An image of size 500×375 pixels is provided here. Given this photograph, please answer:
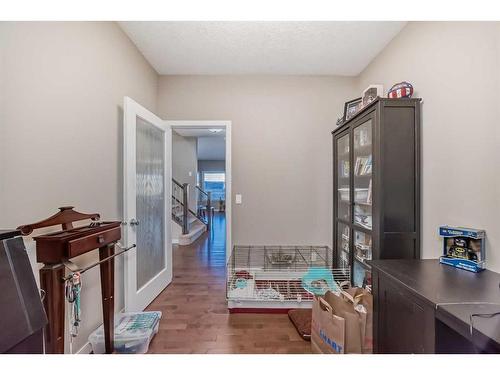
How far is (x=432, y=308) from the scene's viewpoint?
36.8 inches

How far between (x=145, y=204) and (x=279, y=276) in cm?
164

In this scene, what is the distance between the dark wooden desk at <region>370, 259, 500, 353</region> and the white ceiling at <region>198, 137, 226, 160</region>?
6027 mm

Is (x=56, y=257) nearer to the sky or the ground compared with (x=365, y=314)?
nearer to the sky

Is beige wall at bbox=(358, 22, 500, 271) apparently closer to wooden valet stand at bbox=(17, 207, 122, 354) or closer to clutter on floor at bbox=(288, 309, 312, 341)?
clutter on floor at bbox=(288, 309, 312, 341)

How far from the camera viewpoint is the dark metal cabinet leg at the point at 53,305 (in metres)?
1.14

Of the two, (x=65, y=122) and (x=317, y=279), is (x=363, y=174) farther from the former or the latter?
(x=65, y=122)

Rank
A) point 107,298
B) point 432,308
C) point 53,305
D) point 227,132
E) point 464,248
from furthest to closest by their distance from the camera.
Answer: point 227,132 → point 107,298 → point 464,248 → point 53,305 → point 432,308

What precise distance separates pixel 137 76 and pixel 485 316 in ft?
9.78

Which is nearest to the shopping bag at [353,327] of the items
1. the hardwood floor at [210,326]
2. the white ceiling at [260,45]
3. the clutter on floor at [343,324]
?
the clutter on floor at [343,324]

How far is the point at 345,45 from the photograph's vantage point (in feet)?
7.63

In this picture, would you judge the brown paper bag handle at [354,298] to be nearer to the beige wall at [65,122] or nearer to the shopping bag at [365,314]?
the shopping bag at [365,314]

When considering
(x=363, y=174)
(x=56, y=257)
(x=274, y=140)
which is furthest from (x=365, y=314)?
(x=274, y=140)

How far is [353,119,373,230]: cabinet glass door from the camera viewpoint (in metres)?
2.00
